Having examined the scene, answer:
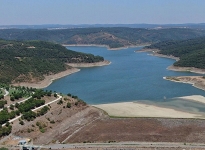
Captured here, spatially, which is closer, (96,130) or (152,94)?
(96,130)

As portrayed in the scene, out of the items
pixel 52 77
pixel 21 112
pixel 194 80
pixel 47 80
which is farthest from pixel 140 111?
pixel 52 77

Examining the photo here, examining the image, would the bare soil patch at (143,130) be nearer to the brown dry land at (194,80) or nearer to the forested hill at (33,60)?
the brown dry land at (194,80)

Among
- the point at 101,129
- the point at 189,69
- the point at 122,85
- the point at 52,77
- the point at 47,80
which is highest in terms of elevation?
the point at 101,129

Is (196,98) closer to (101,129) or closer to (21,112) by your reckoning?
(101,129)

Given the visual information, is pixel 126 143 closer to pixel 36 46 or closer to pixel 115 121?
pixel 115 121

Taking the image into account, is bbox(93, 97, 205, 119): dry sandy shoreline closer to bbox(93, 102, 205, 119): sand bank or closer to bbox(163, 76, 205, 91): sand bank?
bbox(93, 102, 205, 119): sand bank

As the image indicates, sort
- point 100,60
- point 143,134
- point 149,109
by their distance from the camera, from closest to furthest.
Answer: point 143,134 → point 149,109 → point 100,60

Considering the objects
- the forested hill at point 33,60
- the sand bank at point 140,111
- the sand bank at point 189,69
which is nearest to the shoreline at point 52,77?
the forested hill at point 33,60

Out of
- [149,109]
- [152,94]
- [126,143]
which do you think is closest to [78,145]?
[126,143]
